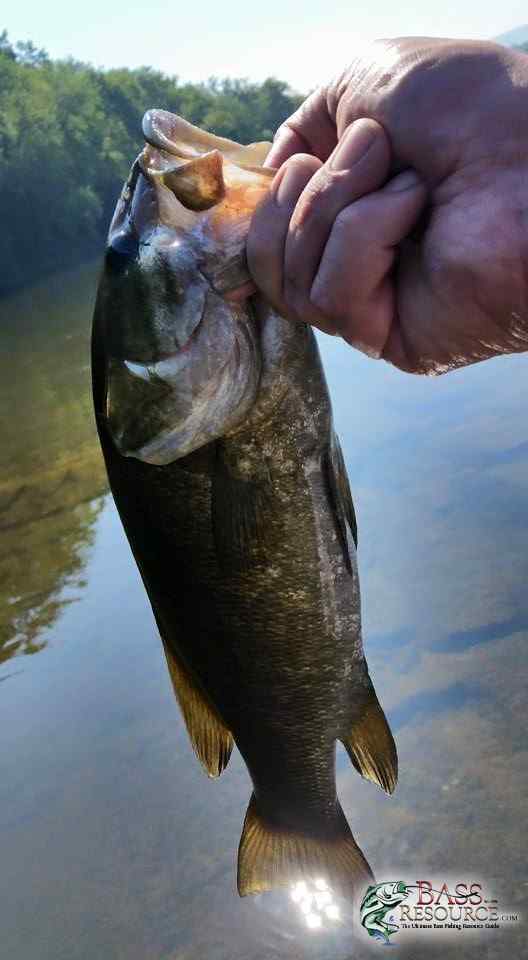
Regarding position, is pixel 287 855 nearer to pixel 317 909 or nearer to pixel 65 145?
pixel 317 909

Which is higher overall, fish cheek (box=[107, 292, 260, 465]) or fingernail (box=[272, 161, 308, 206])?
fingernail (box=[272, 161, 308, 206])

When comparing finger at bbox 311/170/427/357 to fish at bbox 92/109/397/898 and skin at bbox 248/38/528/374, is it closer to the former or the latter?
skin at bbox 248/38/528/374

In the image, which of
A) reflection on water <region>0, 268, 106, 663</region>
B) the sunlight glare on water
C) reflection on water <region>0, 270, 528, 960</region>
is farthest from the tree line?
the sunlight glare on water

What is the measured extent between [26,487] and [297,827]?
8677 mm

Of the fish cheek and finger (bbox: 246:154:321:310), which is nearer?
finger (bbox: 246:154:321:310)

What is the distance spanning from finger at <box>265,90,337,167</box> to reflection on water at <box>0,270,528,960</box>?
3.17 metres

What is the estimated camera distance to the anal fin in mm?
2584

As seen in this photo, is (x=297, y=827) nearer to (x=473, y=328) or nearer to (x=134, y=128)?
(x=473, y=328)

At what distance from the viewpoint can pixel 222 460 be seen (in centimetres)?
212

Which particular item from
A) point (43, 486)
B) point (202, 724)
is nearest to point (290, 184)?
point (202, 724)

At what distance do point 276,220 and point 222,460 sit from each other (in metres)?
0.57

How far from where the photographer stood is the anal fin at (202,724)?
2584mm

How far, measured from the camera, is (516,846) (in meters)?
4.13

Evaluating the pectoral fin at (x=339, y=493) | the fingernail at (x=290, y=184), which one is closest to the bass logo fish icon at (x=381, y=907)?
the pectoral fin at (x=339, y=493)
